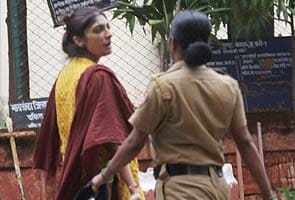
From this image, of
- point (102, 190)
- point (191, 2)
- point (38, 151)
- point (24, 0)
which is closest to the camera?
point (102, 190)

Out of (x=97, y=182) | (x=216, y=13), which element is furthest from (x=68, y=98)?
(x=216, y=13)

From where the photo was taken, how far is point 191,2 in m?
7.69

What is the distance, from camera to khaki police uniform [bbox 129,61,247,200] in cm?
436

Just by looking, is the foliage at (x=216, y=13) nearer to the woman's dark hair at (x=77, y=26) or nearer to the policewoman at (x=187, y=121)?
the woman's dark hair at (x=77, y=26)

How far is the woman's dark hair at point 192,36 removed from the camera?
4375 mm

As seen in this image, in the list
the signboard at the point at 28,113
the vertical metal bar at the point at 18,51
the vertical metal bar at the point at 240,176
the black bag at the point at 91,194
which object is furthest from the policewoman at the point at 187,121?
the vertical metal bar at the point at 18,51

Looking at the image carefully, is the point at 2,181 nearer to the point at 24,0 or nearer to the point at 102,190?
the point at 24,0

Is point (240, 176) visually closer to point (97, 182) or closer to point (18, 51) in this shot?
point (18, 51)

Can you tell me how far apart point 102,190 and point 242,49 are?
3.44 metres

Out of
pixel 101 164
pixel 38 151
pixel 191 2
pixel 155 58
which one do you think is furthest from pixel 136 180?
pixel 155 58

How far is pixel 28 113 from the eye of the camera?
812 cm

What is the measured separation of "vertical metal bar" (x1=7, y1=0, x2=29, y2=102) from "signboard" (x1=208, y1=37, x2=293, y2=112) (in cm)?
161

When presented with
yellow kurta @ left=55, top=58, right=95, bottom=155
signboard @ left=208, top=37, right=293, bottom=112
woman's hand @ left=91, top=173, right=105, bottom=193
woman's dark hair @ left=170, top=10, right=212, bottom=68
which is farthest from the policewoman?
signboard @ left=208, top=37, right=293, bottom=112

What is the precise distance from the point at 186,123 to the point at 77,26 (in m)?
1.09
